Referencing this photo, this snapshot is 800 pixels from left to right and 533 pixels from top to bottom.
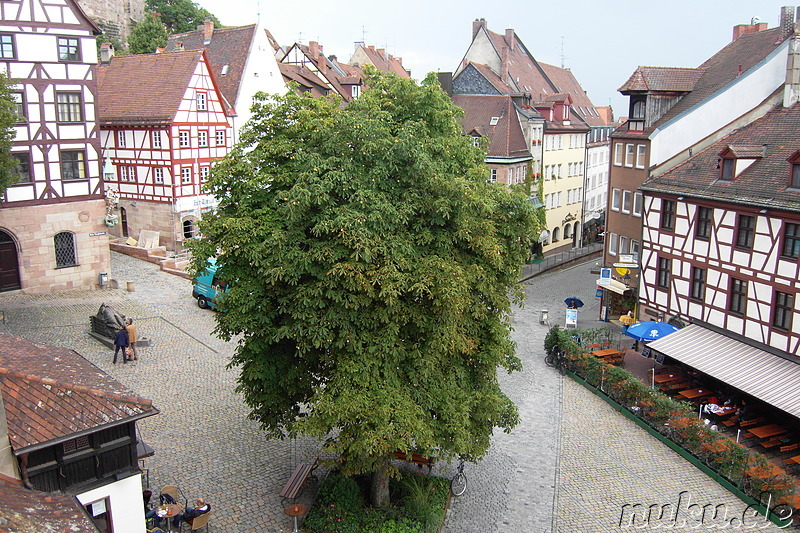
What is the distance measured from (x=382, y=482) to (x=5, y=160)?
653 inches

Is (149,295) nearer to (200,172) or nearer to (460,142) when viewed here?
(200,172)

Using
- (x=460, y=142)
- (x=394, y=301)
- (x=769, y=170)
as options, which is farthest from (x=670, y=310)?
(x=394, y=301)

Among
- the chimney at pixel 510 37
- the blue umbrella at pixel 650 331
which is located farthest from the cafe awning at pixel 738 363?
the chimney at pixel 510 37

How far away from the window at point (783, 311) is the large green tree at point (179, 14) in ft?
237

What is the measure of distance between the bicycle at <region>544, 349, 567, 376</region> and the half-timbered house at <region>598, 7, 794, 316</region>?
19.5ft

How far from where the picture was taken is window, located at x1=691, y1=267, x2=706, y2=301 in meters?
27.3

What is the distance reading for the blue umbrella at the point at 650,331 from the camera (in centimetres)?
2680

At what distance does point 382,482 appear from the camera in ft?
56.1

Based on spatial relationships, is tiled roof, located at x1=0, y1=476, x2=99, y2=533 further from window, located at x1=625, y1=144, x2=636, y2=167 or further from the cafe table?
window, located at x1=625, y1=144, x2=636, y2=167

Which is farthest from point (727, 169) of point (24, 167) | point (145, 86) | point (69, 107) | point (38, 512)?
point (145, 86)

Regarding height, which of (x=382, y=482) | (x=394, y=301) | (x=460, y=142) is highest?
(x=460, y=142)

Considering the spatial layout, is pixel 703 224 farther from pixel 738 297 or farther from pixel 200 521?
pixel 200 521

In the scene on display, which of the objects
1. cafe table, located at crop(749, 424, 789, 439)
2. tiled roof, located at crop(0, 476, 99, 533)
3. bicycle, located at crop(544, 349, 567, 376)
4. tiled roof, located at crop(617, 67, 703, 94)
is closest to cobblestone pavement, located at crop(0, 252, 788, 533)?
bicycle, located at crop(544, 349, 567, 376)

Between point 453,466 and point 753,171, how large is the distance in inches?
606
